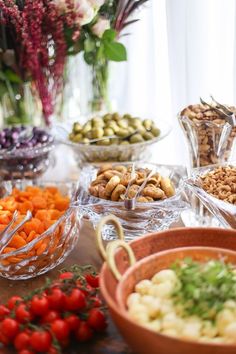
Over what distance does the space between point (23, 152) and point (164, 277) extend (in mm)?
677

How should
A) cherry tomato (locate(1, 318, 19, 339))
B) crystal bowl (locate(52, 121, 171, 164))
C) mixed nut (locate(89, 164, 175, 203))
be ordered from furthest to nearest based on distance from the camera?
crystal bowl (locate(52, 121, 171, 164)) → mixed nut (locate(89, 164, 175, 203)) → cherry tomato (locate(1, 318, 19, 339))

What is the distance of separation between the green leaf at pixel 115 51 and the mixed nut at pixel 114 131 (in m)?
0.16

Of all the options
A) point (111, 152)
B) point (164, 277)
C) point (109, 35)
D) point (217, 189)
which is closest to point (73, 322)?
point (164, 277)

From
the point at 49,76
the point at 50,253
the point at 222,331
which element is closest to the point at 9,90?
the point at 49,76

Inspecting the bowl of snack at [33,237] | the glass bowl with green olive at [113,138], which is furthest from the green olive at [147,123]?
the bowl of snack at [33,237]

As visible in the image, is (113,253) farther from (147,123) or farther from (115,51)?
(115,51)

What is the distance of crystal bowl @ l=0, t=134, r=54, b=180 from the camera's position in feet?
3.97

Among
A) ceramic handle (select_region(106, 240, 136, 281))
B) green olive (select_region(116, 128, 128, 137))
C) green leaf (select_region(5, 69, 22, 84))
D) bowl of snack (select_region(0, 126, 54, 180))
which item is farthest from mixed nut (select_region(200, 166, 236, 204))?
green leaf (select_region(5, 69, 22, 84))

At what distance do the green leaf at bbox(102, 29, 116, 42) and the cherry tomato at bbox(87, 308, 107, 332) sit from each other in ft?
2.70

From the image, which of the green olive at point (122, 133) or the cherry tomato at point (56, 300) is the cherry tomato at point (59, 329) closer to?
the cherry tomato at point (56, 300)

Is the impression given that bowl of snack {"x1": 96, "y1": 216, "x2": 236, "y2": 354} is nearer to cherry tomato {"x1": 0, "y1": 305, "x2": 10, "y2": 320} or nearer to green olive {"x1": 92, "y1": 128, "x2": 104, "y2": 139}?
cherry tomato {"x1": 0, "y1": 305, "x2": 10, "y2": 320}

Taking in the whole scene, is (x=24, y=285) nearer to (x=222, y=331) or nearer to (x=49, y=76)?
(x=222, y=331)

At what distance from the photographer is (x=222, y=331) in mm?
545

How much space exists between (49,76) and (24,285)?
70cm
